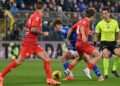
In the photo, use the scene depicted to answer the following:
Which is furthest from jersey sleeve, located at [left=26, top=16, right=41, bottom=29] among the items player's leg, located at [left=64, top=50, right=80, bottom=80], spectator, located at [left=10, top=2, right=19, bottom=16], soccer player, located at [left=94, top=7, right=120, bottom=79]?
spectator, located at [left=10, top=2, right=19, bottom=16]

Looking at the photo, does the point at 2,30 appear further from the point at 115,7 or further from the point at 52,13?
the point at 115,7

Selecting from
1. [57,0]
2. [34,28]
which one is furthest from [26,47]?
[57,0]

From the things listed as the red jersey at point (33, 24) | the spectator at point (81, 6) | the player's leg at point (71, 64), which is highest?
the red jersey at point (33, 24)

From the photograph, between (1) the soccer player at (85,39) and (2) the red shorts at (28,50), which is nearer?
(2) the red shorts at (28,50)

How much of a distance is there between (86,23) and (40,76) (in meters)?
2.93

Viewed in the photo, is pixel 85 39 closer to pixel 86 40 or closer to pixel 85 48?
pixel 86 40

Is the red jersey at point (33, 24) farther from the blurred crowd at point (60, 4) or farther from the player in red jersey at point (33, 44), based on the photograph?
the blurred crowd at point (60, 4)

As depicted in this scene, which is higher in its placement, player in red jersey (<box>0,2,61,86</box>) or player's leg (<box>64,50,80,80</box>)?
player in red jersey (<box>0,2,61,86</box>)

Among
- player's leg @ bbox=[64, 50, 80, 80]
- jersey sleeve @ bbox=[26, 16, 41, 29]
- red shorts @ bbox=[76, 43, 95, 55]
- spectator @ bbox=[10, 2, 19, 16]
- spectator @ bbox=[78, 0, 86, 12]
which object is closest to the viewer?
jersey sleeve @ bbox=[26, 16, 41, 29]

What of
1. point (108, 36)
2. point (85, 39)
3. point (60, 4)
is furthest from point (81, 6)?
point (85, 39)

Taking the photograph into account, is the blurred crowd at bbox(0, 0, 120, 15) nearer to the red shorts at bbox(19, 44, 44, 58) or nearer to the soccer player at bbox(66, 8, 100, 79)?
the soccer player at bbox(66, 8, 100, 79)

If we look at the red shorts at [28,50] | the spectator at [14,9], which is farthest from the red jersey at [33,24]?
the spectator at [14,9]

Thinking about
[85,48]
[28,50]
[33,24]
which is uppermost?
[33,24]

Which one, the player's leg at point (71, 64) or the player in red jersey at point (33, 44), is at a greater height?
the player in red jersey at point (33, 44)
